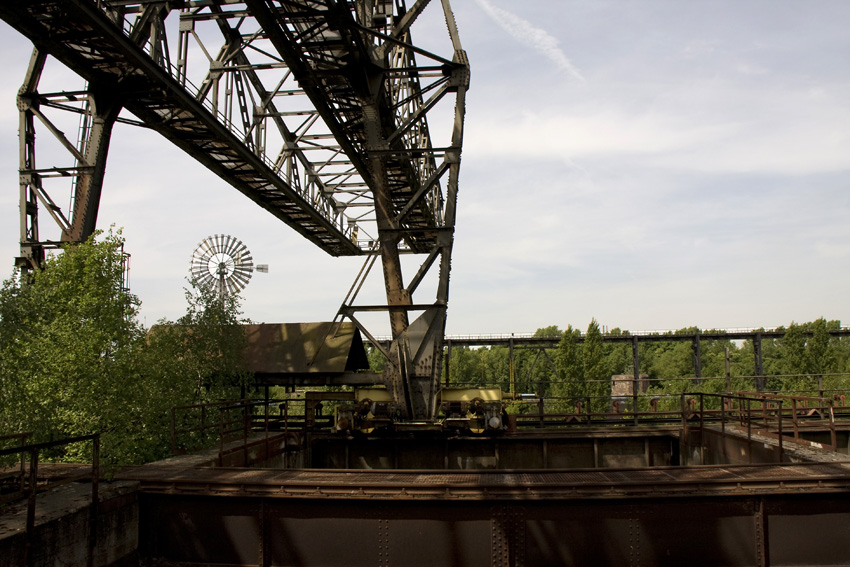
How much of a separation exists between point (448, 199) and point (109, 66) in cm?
908

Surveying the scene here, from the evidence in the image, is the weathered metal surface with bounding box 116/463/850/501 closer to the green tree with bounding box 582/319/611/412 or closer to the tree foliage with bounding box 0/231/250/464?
the tree foliage with bounding box 0/231/250/464

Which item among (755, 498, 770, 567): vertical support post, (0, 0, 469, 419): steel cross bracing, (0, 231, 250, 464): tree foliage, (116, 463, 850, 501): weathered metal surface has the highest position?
(0, 0, 469, 419): steel cross bracing

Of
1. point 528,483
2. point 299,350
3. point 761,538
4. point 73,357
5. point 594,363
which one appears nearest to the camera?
point 761,538

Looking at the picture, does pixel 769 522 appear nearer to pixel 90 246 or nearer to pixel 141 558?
pixel 141 558

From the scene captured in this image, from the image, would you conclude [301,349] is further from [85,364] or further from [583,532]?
[583,532]

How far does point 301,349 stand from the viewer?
21500 millimetres

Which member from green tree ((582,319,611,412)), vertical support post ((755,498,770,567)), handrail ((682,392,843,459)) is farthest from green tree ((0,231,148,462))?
green tree ((582,319,611,412))

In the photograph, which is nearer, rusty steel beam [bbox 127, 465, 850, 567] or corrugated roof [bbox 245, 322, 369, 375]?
rusty steel beam [bbox 127, 465, 850, 567]

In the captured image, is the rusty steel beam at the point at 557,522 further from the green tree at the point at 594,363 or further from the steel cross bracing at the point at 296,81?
the green tree at the point at 594,363

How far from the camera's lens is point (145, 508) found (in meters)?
9.88

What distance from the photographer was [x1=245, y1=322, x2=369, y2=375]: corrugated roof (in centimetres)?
2067

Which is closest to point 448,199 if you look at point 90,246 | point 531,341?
point 90,246

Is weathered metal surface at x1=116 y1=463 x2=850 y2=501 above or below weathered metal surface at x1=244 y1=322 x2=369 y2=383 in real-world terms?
below

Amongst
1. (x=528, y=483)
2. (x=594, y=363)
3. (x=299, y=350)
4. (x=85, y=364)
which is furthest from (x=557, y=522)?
(x=594, y=363)
